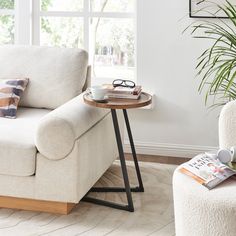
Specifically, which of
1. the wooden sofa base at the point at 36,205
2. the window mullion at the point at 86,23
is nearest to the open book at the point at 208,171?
the wooden sofa base at the point at 36,205

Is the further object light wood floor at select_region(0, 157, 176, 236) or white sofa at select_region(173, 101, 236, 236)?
light wood floor at select_region(0, 157, 176, 236)

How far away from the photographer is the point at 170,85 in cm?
429

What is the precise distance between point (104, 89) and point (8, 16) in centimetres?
175

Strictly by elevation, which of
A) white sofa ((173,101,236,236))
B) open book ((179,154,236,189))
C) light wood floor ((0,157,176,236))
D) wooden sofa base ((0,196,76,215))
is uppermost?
open book ((179,154,236,189))

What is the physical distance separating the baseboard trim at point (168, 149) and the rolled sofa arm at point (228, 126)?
1592 mm

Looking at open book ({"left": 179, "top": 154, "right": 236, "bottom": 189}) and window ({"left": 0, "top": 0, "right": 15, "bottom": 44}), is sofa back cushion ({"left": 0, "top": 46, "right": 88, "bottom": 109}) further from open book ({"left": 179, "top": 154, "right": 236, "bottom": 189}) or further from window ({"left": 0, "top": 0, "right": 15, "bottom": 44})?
open book ({"left": 179, "top": 154, "right": 236, "bottom": 189})

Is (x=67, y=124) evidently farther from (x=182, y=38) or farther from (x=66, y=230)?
(x=182, y=38)

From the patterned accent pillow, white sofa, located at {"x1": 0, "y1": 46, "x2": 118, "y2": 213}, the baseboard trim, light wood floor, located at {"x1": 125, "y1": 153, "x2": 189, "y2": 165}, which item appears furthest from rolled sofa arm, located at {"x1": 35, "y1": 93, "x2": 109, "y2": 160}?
the baseboard trim

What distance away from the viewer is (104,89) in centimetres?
327

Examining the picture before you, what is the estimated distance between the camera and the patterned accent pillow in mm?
3562

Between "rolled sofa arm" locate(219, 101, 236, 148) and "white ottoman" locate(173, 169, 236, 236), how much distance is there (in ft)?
1.06

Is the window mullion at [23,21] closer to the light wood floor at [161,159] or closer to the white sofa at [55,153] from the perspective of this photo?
the white sofa at [55,153]

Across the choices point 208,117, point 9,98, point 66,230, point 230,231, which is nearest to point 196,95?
point 208,117

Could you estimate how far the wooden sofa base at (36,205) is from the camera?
319 cm
